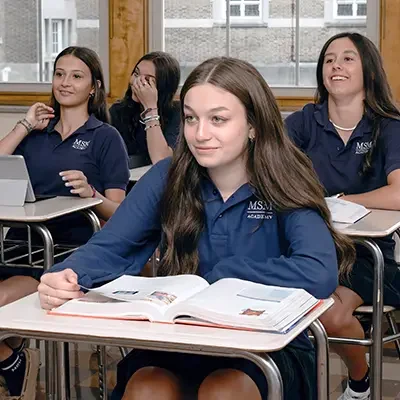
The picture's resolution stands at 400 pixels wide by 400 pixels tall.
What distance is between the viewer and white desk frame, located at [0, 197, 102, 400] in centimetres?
304

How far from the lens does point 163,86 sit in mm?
4516

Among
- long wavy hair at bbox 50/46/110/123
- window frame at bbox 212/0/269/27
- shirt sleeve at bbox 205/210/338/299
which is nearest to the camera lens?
shirt sleeve at bbox 205/210/338/299

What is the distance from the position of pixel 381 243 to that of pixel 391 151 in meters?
0.32

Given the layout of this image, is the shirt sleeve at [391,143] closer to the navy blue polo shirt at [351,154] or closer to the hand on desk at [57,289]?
the navy blue polo shirt at [351,154]

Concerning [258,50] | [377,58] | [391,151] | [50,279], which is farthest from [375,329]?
[258,50]

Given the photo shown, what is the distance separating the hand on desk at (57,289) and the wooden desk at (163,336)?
77 mm

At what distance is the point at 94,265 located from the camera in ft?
7.20

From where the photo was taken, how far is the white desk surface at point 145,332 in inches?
66.7

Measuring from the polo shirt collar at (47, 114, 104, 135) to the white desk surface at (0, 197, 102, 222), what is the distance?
1.08 feet

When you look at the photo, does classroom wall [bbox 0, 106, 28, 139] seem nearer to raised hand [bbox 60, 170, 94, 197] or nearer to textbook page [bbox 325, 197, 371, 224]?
raised hand [bbox 60, 170, 94, 197]

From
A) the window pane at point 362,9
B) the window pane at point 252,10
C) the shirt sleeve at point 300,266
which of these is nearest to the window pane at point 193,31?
the window pane at point 252,10

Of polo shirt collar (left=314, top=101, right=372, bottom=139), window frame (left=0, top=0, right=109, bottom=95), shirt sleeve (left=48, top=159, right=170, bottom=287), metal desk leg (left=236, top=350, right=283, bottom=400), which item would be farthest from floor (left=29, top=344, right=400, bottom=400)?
window frame (left=0, top=0, right=109, bottom=95)

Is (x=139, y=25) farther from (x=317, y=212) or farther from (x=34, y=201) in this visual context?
(x=317, y=212)

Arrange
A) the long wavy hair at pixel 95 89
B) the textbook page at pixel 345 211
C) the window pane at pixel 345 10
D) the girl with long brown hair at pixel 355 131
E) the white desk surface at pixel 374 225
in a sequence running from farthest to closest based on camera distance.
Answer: the window pane at pixel 345 10, the long wavy hair at pixel 95 89, the girl with long brown hair at pixel 355 131, the textbook page at pixel 345 211, the white desk surface at pixel 374 225
